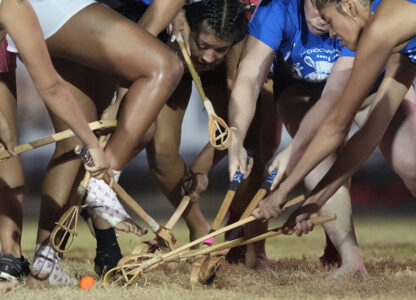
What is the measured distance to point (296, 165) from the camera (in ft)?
10.1

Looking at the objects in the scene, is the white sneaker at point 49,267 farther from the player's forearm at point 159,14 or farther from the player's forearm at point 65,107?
the player's forearm at point 159,14

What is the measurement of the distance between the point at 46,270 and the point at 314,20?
4.26 feet

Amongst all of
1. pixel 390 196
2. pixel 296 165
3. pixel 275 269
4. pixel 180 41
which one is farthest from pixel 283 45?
pixel 390 196

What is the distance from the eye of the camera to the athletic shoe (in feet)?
11.0

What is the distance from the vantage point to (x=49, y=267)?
335 centimetres

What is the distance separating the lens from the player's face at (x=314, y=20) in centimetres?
349

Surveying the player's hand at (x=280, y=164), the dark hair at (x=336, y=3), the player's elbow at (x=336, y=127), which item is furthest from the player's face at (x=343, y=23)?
the player's hand at (x=280, y=164)

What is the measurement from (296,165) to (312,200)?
7.1 inches

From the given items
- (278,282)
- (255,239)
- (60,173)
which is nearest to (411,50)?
(255,239)

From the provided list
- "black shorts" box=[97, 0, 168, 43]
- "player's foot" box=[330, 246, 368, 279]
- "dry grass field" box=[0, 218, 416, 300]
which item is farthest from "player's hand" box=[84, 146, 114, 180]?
"player's foot" box=[330, 246, 368, 279]

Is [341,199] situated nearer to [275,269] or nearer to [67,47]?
[275,269]

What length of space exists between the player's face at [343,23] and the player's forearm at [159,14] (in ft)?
1.74

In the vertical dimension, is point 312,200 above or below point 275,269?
above

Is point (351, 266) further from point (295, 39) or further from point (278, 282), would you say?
point (295, 39)
